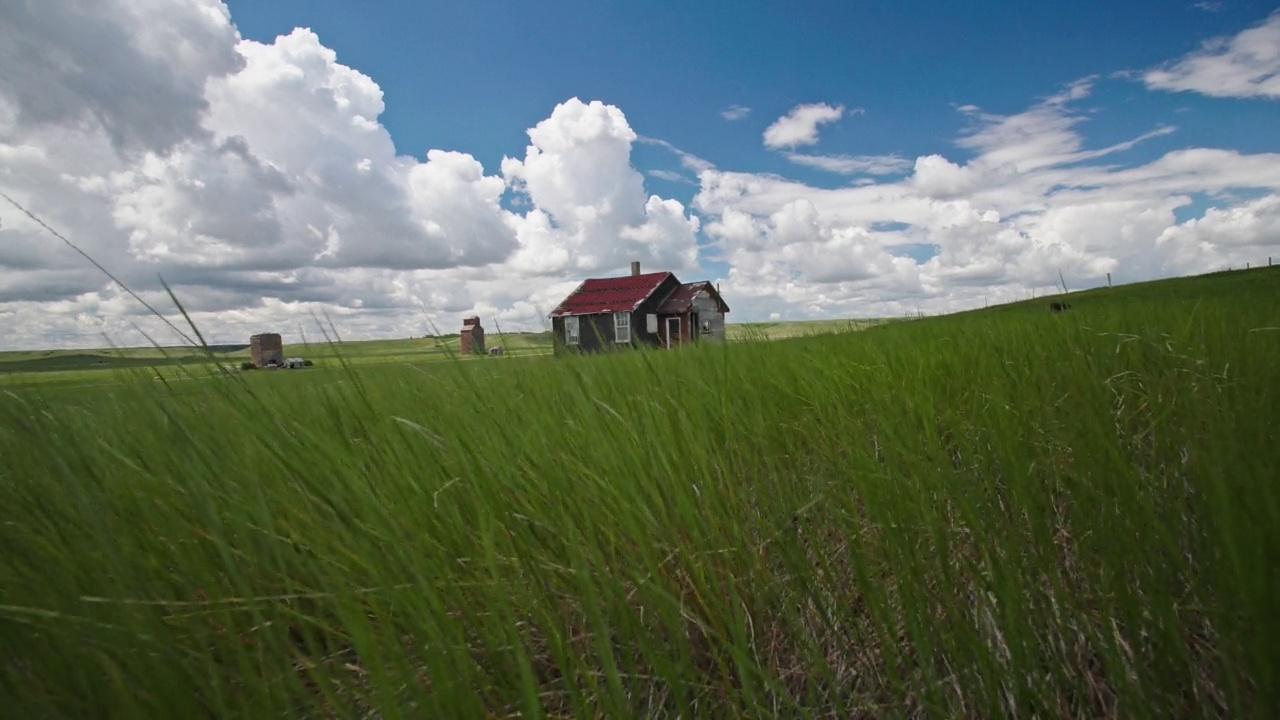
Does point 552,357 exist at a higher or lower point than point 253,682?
higher

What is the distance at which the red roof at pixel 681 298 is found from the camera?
28750 millimetres

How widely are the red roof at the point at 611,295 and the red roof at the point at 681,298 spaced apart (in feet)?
3.24

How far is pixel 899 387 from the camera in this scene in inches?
90.2

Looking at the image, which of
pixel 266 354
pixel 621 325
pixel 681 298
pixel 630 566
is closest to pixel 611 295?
pixel 621 325

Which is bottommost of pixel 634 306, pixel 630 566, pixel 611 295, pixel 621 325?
pixel 630 566

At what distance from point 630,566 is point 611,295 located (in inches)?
1103

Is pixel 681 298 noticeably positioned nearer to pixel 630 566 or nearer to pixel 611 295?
pixel 611 295

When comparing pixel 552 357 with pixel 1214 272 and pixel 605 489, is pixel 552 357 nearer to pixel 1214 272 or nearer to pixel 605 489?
pixel 605 489

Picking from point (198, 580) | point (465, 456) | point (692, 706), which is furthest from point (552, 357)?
point (692, 706)

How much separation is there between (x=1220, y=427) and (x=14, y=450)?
304 cm

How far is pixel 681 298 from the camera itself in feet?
96.3

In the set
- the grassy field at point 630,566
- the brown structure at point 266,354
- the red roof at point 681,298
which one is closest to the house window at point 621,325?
the red roof at point 681,298

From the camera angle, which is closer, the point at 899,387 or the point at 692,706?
the point at 692,706

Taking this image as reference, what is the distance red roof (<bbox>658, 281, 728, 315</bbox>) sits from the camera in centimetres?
2875
